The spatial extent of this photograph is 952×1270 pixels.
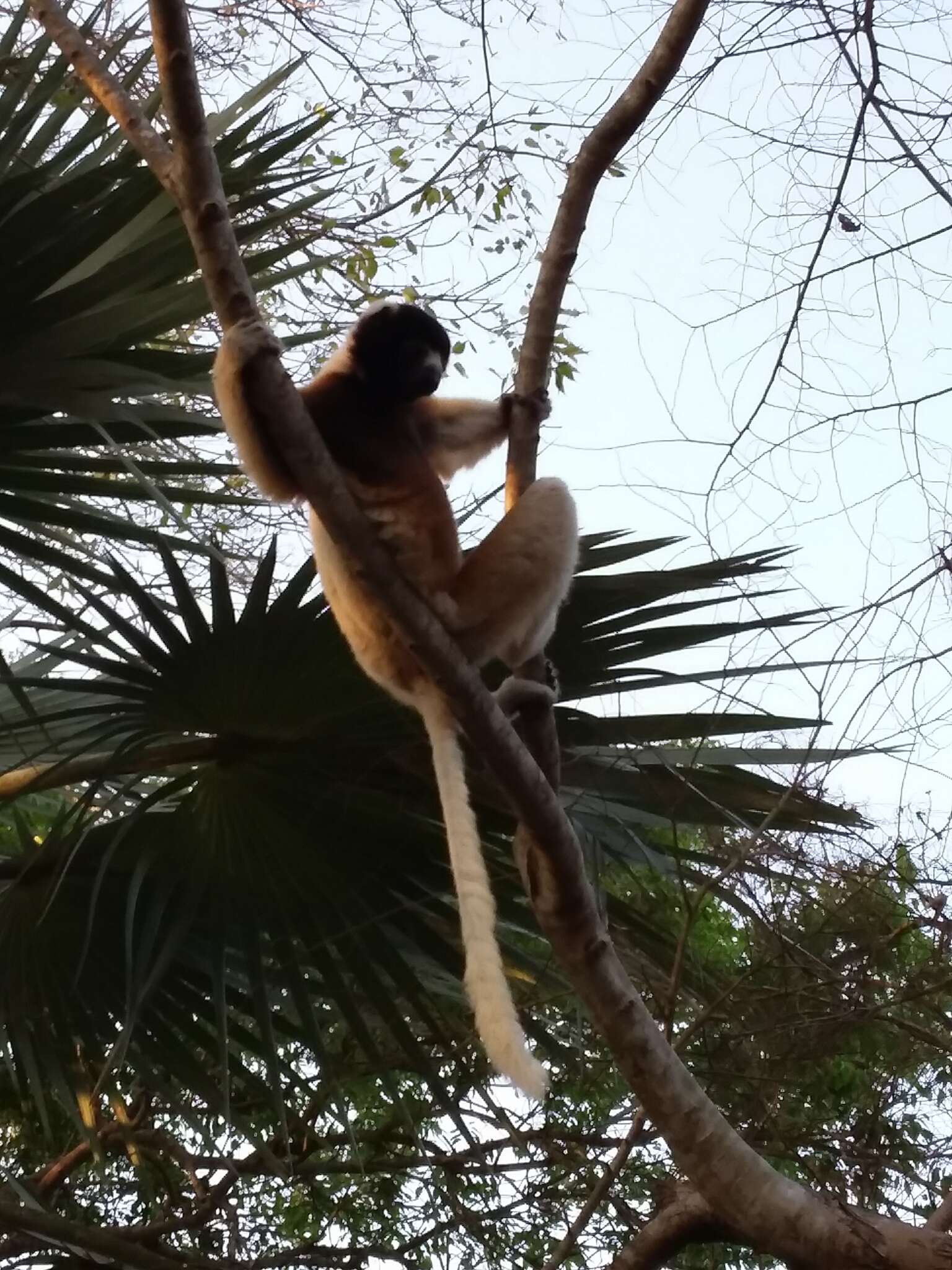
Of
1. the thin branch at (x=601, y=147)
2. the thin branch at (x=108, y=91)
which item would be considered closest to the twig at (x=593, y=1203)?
the thin branch at (x=601, y=147)

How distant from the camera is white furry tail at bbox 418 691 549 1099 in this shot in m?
2.49

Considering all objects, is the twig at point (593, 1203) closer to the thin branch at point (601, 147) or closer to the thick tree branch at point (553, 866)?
the thick tree branch at point (553, 866)

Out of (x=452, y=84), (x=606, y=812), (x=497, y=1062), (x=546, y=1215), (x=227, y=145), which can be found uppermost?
(x=452, y=84)

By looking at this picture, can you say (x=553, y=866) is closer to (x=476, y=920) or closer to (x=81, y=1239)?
(x=476, y=920)

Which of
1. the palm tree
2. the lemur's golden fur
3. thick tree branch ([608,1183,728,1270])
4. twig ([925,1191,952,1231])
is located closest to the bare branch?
the palm tree

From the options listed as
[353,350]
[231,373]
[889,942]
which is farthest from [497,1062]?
[353,350]

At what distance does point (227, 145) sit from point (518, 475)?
131 cm

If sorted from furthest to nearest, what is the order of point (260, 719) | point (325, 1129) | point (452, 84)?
point (452, 84)
point (325, 1129)
point (260, 719)

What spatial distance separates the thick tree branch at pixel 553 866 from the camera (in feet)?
7.16

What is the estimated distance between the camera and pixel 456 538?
148 inches

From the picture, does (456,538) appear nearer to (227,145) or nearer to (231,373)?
(231,373)

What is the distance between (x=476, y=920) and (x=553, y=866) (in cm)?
38

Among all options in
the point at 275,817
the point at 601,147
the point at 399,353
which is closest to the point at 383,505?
the point at 399,353

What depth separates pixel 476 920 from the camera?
2812 mm
